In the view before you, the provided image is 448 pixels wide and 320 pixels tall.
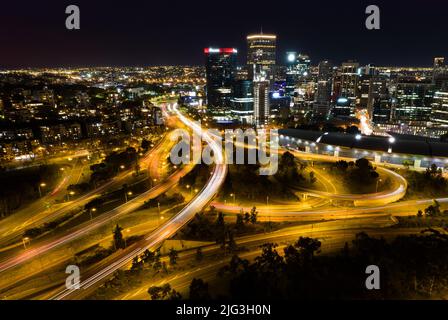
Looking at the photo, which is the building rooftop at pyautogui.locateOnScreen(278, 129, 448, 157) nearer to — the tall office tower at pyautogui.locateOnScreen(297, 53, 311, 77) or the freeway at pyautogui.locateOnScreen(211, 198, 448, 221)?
the freeway at pyautogui.locateOnScreen(211, 198, 448, 221)

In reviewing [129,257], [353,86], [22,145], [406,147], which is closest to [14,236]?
[129,257]

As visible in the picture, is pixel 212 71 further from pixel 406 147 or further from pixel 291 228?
pixel 291 228

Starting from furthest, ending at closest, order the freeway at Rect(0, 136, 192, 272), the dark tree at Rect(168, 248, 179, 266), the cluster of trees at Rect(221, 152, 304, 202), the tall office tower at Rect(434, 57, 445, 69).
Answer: the tall office tower at Rect(434, 57, 445, 69) → the cluster of trees at Rect(221, 152, 304, 202) → the freeway at Rect(0, 136, 192, 272) → the dark tree at Rect(168, 248, 179, 266)

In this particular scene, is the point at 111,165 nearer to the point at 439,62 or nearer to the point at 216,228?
the point at 216,228

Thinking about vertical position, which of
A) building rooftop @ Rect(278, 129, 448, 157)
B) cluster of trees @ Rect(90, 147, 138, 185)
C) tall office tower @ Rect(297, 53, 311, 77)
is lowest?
cluster of trees @ Rect(90, 147, 138, 185)

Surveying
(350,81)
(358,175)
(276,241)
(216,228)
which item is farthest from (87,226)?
(350,81)

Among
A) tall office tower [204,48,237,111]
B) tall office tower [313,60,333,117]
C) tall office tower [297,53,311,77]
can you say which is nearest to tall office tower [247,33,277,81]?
tall office tower [297,53,311,77]

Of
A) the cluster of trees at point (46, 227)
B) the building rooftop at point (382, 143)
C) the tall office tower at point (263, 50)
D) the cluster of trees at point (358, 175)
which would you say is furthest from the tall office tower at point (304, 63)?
the cluster of trees at point (46, 227)
